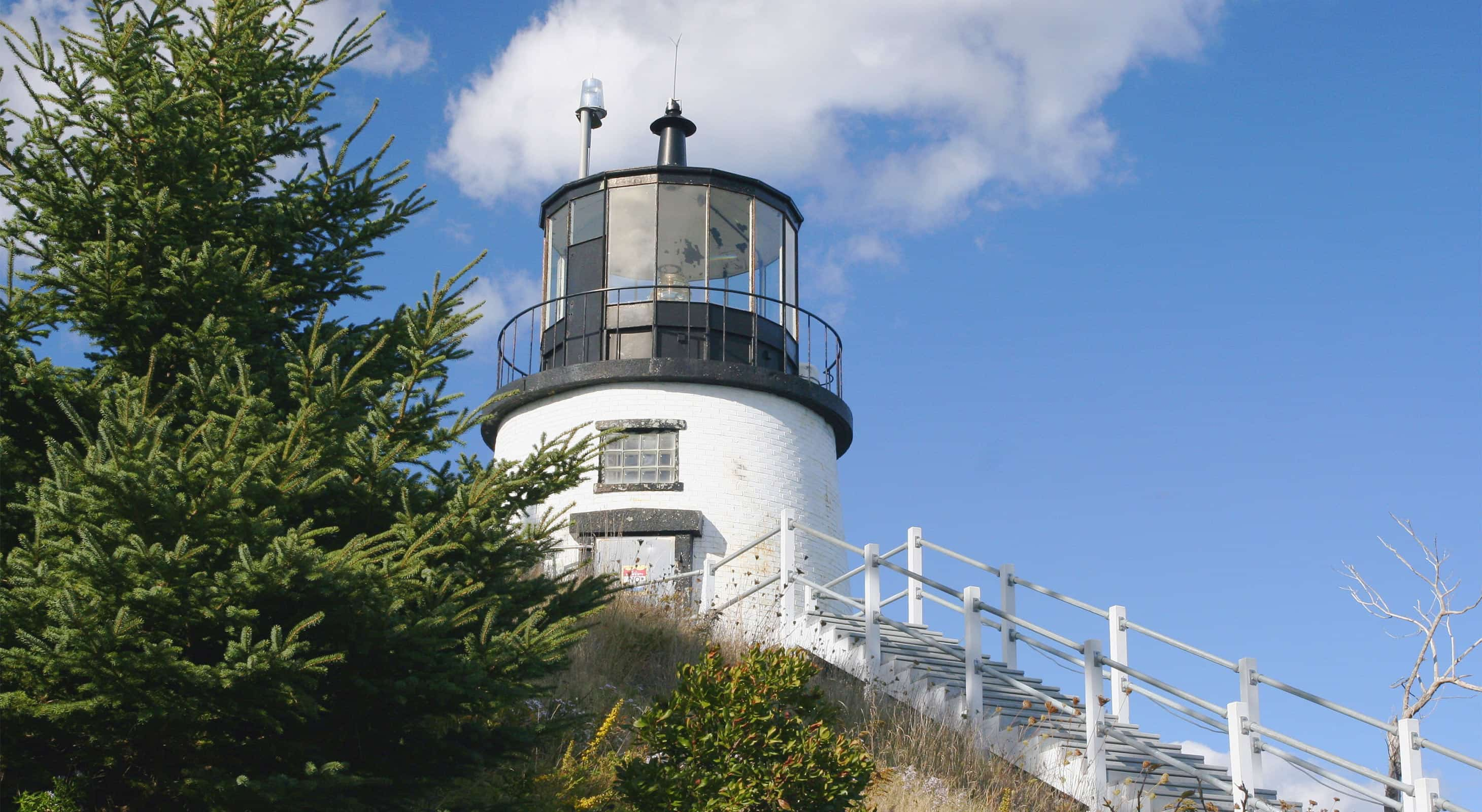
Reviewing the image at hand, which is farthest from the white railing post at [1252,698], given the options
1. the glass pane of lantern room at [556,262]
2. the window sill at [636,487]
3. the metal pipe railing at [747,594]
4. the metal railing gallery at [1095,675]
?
the glass pane of lantern room at [556,262]

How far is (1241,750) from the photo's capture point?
9125 millimetres

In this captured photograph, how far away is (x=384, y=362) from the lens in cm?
789

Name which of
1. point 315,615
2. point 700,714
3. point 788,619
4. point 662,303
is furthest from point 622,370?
point 315,615

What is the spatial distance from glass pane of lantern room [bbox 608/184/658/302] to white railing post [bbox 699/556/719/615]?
4790 mm

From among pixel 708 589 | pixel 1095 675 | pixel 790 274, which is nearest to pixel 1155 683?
pixel 1095 675

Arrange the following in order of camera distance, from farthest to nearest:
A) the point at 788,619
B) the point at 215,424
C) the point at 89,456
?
the point at 788,619, the point at 215,424, the point at 89,456

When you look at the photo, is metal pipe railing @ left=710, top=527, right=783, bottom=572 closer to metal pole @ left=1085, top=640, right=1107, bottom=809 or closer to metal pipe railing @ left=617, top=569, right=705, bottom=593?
metal pipe railing @ left=617, top=569, right=705, bottom=593

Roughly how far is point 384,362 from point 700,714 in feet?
9.16

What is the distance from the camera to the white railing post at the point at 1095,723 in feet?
32.7

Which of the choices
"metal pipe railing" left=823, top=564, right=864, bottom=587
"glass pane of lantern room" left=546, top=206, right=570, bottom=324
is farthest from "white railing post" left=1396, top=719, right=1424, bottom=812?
"glass pane of lantern room" left=546, top=206, right=570, bottom=324

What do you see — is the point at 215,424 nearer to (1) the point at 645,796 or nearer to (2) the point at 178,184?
(2) the point at 178,184

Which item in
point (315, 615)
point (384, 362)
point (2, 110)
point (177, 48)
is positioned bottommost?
point (315, 615)

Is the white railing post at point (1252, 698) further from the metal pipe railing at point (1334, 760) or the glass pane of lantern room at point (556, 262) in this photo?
the glass pane of lantern room at point (556, 262)

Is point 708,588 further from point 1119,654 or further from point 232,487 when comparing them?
point 232,487
